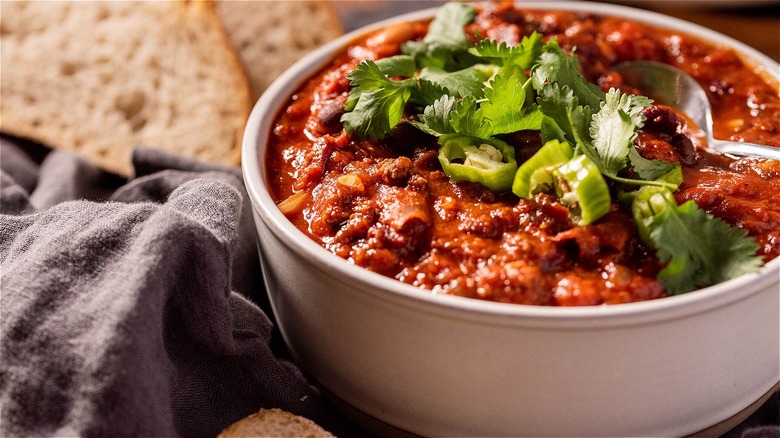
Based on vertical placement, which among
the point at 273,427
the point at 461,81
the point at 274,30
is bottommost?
the point at 273,427

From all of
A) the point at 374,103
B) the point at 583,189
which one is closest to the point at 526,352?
the point at 583,189

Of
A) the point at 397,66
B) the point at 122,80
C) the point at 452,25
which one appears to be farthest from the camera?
the point at 122,80

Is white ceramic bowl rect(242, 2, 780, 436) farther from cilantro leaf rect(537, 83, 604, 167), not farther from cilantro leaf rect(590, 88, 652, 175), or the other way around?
cilantro leaf rect(537, 83, 604, 167)

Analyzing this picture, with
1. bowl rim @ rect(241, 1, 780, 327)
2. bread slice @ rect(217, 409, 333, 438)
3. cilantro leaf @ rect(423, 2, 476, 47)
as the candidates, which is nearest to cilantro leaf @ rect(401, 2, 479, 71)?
cilantro leaf @ rect(423, 2, 476, 47)

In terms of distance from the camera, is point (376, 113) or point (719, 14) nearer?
point (376, 113)

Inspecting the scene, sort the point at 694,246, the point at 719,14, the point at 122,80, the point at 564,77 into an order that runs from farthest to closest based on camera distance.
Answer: the point at 719,14 → the point at 122,80 → the point at 564,77 → the point at 694,246

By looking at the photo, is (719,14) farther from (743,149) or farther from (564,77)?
(564,77)
